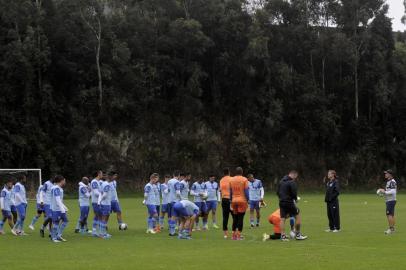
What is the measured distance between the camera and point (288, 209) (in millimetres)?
20562

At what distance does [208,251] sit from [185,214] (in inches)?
143

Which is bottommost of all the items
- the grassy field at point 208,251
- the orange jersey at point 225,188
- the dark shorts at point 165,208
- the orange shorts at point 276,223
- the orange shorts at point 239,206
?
the grassy field at point 208,251

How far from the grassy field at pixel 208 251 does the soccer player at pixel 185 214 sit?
17.4 inches

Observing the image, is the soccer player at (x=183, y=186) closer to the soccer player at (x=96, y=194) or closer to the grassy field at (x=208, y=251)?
the grassy field at (x=208, y=251)

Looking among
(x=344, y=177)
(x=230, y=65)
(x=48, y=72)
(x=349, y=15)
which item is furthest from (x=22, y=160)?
(x=349, y=15)

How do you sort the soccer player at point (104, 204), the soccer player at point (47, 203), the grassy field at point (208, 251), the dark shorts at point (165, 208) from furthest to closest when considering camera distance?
Answer: the dark shorts at point (165, 208) → the soccer player at point (47, 203) → the soccer player at point (104, 204) → the grassy field at point (208, 251)

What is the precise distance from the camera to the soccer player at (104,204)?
2230 centimetres

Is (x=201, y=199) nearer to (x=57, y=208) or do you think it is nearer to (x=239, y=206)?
(x=239, y=206)

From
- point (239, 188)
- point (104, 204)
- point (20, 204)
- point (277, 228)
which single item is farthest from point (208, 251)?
point (20, 204)

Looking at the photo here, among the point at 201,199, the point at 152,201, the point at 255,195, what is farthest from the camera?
the point at 255,195

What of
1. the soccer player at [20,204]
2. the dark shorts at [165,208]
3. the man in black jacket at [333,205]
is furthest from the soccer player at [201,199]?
the soccer player at [20,204]

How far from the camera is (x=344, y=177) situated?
74438 mm

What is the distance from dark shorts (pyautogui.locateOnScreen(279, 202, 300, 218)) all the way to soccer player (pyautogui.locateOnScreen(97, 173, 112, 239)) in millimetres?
6236

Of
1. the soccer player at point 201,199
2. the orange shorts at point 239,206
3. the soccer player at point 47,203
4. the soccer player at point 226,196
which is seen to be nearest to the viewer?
the orange shorts at point 239,206
